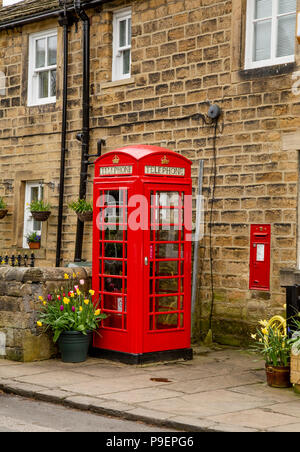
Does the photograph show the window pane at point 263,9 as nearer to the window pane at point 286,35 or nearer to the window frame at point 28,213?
the window pane at point 286,35

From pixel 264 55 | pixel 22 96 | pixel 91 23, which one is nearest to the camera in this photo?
pixel 264 55

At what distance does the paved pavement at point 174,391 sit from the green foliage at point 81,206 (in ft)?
11.9

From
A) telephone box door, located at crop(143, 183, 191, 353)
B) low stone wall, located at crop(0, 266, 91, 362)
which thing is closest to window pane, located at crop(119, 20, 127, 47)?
telephone box door, located at crop(143, 183, 191, 353)

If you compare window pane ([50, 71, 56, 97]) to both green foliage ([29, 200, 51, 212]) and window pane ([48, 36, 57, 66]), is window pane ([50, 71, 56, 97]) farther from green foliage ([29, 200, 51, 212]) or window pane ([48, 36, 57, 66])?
green foliage ([29, 200, 51, 212])

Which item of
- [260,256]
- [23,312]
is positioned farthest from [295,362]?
[23,312]

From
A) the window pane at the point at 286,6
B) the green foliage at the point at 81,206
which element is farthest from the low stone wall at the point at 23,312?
the window pane at the point at 286,6

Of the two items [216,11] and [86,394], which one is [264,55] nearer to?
[216,11]

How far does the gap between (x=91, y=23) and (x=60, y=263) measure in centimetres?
433

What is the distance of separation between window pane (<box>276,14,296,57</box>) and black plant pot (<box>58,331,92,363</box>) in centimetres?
478

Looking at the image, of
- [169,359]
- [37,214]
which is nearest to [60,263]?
[37,214]

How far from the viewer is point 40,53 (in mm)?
14367

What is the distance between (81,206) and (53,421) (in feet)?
20.9

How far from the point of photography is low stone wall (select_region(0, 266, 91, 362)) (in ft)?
31.1

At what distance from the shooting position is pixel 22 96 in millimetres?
14477
